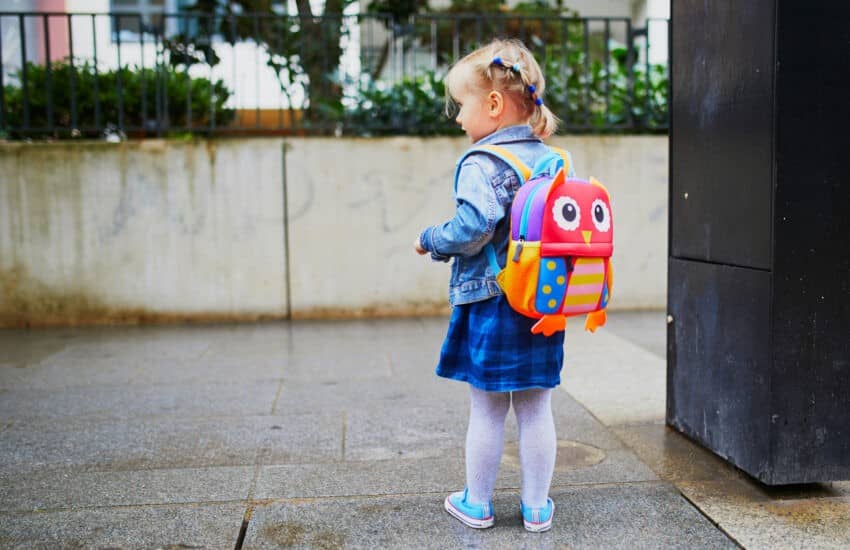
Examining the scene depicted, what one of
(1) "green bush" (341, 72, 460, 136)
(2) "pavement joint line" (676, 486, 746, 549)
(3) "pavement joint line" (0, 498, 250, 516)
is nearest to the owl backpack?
(2) "pavement joint line" (676, 486, 746, 549)

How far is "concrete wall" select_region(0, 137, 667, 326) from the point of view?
6.98 metres

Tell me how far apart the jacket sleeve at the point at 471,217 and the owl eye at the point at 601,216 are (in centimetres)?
28

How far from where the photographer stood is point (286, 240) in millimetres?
7180

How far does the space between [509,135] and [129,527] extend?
1832mm

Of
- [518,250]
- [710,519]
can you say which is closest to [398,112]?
[518,250]

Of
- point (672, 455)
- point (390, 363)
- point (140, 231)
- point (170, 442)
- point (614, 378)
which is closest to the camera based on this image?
point (672, 455)

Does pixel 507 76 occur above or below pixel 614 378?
above

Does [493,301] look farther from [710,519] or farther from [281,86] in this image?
[281,86]

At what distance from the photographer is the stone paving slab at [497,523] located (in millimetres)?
2672

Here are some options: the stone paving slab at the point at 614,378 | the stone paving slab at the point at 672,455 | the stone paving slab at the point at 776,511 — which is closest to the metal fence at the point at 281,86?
the stone paving slab at the point at 614,378

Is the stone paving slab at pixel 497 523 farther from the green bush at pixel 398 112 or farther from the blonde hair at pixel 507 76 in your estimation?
the green bush at pixel 398 112

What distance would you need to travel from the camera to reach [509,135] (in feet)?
8.92

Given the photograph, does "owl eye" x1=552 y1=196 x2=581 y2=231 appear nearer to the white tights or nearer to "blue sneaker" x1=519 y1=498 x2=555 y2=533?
the white tights

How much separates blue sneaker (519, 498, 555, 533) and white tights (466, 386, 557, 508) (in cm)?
2
